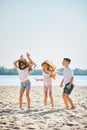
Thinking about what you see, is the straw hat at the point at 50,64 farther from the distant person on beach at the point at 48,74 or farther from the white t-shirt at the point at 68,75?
the white t-shirt at the point at 68,75

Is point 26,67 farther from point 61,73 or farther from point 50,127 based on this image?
point 50,127

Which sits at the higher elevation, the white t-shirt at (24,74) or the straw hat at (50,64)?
the straw hat at (50,64)

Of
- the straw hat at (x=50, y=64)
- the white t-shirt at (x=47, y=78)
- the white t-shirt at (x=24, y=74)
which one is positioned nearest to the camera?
the white t-shirt at (x=24, y=74)

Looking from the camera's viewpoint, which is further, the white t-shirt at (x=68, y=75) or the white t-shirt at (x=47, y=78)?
the white t-shirt at (x=47, y=78)

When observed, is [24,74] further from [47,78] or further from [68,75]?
[68,75]

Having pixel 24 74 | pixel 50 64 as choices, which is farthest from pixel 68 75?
pixel 24 74

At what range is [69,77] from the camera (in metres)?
7.68

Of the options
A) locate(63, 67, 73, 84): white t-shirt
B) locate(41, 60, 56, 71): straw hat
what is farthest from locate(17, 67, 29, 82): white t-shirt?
locate(63, 67, 73, 84): white t-shirt

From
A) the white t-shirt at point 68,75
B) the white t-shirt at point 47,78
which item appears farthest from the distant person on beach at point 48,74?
the white t-shirt at point 68,75

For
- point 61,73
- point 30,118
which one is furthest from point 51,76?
point 30,118

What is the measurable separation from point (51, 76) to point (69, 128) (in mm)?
3104

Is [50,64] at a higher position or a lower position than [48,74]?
higher

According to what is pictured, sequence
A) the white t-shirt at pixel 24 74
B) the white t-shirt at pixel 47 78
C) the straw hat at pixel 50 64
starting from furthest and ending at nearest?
the white t-shirt at pixel 47 78
the straw hat at pixel 50 64
the white t-shirt at pixel 24 74

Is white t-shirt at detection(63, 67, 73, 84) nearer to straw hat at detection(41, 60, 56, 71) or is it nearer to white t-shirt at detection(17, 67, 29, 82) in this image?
straw hat at detection(41, 60, 56, 71)
